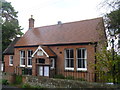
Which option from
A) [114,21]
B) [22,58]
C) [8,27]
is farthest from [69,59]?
[8,27]

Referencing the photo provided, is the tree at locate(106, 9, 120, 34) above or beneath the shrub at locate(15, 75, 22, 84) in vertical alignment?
above

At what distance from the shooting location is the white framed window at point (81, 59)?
1770cm

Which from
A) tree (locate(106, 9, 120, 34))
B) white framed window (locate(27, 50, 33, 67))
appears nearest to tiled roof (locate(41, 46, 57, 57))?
white framed window (locate(27, 50, 33, 67))

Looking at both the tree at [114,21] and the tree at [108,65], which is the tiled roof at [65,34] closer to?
the tree at [108,65]

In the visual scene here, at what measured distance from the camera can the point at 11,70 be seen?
83.0 ft

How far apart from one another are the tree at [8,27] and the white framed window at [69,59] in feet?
59.1

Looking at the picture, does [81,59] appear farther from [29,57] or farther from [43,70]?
[29,57]

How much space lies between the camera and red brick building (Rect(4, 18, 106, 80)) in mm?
17625

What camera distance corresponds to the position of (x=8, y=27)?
32.8m

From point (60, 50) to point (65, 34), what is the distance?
250 cm

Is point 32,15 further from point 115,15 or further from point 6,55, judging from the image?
point 115,15

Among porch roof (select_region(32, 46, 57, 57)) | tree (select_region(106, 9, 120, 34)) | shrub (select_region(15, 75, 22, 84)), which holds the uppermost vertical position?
tree (select_region(106, 9, 120, 34))

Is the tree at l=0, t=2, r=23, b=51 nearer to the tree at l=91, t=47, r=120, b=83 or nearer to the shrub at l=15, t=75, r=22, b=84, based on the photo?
the shrub at l=15, t=75, r=22, b=84

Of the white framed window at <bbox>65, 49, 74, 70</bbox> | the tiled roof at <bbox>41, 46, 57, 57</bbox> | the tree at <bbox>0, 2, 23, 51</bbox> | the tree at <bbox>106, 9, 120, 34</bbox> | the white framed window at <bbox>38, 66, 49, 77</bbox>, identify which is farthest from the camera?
the tree at <bbox>0, 2, 23, 51</bbox>
